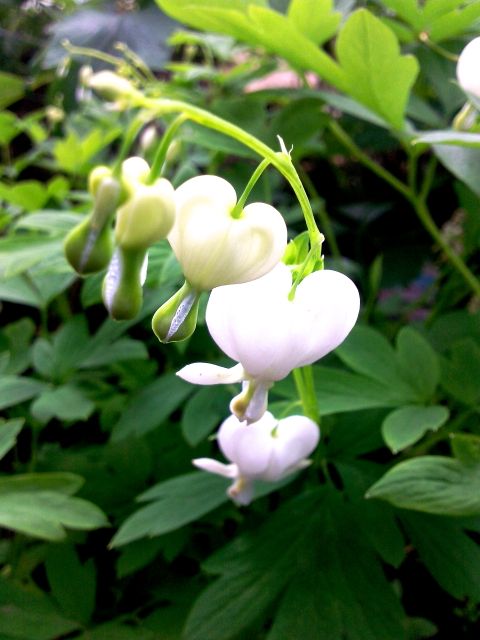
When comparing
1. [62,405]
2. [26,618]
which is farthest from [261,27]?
[26,618]

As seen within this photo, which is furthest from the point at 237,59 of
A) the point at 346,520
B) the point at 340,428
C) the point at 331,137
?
the point at 346,520

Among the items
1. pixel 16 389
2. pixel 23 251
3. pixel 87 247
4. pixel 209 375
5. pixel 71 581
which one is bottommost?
pixel 71 581

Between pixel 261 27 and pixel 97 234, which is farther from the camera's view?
A: pixel 261 27

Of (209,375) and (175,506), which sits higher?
(209,375)

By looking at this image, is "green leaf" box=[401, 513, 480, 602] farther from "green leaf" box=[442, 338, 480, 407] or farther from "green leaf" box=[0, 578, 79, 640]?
"green leaf" box=[0, 578, 79, 640]

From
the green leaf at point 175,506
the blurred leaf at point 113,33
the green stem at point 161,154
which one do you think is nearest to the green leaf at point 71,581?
the green leaf at point 175,506

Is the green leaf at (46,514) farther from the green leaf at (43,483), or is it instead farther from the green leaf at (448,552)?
the green leaf at (448,552)

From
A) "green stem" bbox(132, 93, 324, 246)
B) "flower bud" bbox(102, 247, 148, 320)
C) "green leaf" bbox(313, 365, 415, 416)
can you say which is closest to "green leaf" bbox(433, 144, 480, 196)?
"green leaf" bbox(313, 365, 415, 416)

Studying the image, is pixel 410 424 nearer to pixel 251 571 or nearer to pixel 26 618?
pixel 251 571

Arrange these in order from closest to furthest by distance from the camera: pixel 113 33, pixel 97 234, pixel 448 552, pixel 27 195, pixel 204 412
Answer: pixel 97 234, pixel 448 552, pixel 204 412, pixel 27 195, pixel 113 33
